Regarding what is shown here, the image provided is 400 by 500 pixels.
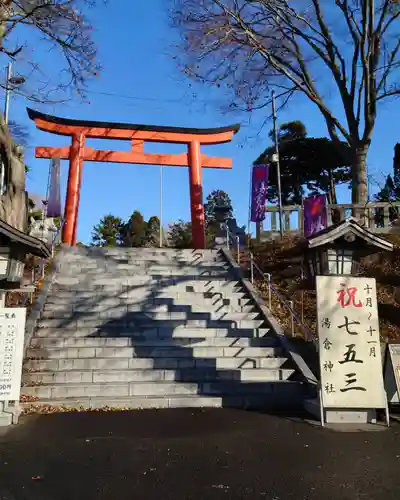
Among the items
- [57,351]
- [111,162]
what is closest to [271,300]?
[57,351]

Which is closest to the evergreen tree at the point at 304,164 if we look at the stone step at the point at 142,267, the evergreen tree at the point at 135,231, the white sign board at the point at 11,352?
the evergreen tree at the point at 135,231

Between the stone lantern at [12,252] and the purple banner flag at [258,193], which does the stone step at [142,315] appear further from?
the purple banner flag at [258,193]

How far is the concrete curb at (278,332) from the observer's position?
25.0 ft

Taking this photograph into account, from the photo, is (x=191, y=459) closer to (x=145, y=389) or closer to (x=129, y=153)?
(x=145, y=389)

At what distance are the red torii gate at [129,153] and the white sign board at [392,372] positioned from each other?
1117cm

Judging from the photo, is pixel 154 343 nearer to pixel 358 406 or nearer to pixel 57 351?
pixel 57 351

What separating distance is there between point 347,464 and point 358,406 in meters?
1.85

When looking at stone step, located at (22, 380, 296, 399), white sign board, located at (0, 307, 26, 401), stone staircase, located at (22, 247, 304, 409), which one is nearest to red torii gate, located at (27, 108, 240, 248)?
stone staircase, located at (22, 247, 304, 409)

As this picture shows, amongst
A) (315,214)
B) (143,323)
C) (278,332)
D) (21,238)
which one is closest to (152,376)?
(143,323)

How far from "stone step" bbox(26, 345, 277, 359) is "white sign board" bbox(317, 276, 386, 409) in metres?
2.12

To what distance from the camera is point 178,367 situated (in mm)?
7875

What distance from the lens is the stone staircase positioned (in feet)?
23.3

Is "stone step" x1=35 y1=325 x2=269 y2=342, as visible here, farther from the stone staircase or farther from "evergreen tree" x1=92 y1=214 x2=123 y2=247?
"evergreen tree" x1=92 y1=214 x2=123 y2=247

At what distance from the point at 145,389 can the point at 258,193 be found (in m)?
11.6
